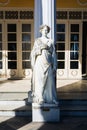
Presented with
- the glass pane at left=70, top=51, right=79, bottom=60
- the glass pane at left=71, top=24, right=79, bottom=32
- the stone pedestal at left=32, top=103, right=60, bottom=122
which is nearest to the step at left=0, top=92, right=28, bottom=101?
the stone pedestal at left=32, top=103, right=60, bottom=122

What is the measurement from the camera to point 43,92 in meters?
6.67

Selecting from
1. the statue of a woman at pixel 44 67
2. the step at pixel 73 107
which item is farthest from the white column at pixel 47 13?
the step at pixel 73 107

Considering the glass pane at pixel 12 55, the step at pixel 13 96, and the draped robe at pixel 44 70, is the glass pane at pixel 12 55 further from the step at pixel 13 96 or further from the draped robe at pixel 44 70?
the draped robe at pixel 44 70

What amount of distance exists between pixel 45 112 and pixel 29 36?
505 cm

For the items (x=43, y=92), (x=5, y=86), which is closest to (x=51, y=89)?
(x=43, y=92)

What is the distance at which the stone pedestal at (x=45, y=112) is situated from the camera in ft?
21.7

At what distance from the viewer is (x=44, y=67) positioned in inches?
258

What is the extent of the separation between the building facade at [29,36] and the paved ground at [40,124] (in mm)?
4335

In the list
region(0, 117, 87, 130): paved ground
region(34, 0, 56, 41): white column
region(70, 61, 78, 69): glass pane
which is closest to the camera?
region(0, 117, 87, 130): paved ground

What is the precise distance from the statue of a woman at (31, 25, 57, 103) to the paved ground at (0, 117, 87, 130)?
49 centimetres

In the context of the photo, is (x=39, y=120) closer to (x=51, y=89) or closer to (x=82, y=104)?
(x=51, y=89)

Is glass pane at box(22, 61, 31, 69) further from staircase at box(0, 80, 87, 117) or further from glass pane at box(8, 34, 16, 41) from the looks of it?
staircase at box(0, 80, 87, 117)

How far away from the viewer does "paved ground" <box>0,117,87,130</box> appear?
6.30 m

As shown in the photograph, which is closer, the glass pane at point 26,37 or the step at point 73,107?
the step at point 73,107
